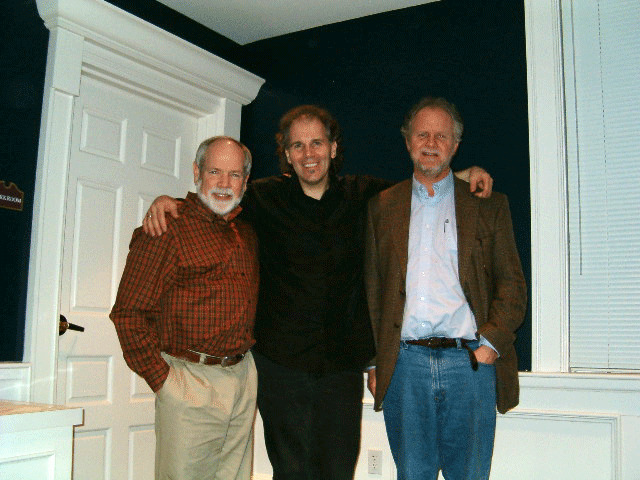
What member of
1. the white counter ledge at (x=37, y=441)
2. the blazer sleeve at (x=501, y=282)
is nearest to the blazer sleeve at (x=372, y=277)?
the blazer sleeve at (x=501, y=282)

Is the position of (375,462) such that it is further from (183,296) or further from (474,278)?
(183,296)

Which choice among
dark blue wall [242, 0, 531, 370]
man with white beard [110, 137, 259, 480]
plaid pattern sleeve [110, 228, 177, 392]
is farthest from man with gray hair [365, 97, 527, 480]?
dark blue wall [242, 0, 531, 370]

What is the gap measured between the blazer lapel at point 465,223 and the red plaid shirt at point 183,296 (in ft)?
2.36

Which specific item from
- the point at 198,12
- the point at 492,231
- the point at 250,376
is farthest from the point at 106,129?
the point at 492,231

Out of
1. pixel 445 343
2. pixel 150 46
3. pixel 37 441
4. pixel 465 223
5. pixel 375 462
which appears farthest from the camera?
pixel 150 46

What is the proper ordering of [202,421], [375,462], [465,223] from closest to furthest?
[202,421]
[465,223]
[375,462]

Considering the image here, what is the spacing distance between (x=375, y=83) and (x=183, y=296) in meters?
2.00

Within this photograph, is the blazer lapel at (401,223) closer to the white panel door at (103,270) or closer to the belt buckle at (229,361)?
the belt buckle at (229,361)

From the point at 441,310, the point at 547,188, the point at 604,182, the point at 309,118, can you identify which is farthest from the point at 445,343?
the point at 604,182

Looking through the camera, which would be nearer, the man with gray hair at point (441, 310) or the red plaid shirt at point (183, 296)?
the red plaid shirt at point (183, 296)

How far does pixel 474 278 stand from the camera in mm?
2207

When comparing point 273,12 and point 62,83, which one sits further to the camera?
point 273,12

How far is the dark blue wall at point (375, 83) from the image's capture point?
9.39 ft

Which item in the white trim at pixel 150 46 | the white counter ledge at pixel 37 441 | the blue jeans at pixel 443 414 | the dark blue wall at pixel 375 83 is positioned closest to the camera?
the white counter ledge at pixel 37 441
